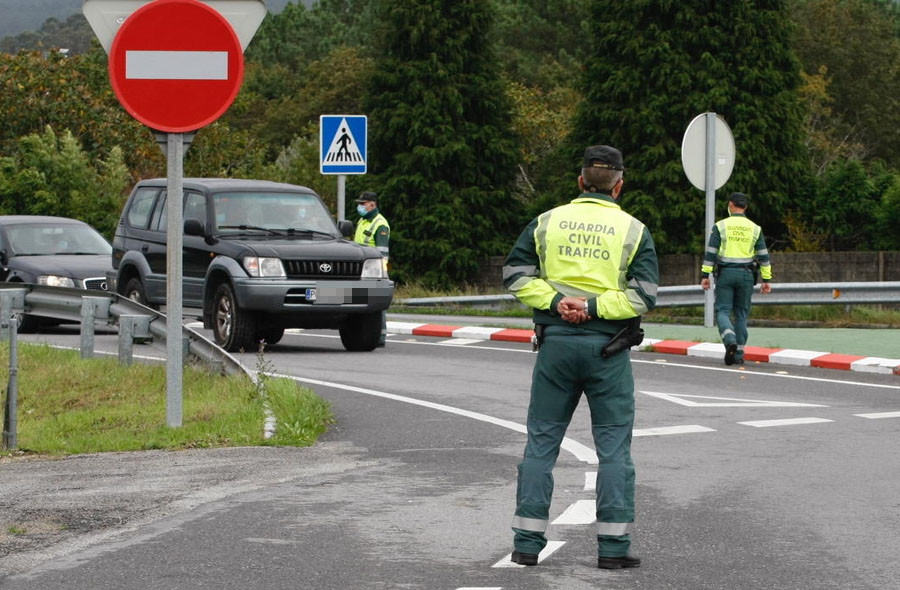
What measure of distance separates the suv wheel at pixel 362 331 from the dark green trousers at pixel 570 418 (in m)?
11.2

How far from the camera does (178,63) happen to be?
10.3 meters

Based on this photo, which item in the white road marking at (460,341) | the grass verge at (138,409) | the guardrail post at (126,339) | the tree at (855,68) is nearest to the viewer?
the grass verge at (138,409)

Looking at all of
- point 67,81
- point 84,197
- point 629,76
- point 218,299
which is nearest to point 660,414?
point 218,299

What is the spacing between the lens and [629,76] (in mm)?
43812

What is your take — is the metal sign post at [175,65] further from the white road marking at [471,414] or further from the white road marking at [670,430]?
the white road marking at [670,430]

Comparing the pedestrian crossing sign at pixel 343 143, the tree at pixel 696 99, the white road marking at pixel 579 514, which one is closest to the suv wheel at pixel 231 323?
the pedestrian crossing sign at pixel 343 143

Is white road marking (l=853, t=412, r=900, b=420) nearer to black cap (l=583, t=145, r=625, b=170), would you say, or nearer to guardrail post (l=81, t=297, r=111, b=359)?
black cap (l=583, t=145, r=625, b=170)

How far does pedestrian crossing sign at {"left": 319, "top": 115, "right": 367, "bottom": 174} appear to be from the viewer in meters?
21.9

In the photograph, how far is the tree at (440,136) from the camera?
153 ft

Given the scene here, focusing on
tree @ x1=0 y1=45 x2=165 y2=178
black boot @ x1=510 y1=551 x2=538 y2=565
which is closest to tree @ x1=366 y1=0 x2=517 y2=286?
tree @ x1=0 y1=45 x2=165 y2=178

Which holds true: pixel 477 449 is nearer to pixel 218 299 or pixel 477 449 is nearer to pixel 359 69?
pixel 218 299

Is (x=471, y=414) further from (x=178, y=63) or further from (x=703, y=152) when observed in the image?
(x=703, y=152)

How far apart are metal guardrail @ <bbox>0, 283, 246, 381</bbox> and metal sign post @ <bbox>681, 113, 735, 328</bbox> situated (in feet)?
26.3

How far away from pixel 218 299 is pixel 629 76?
2756cm
